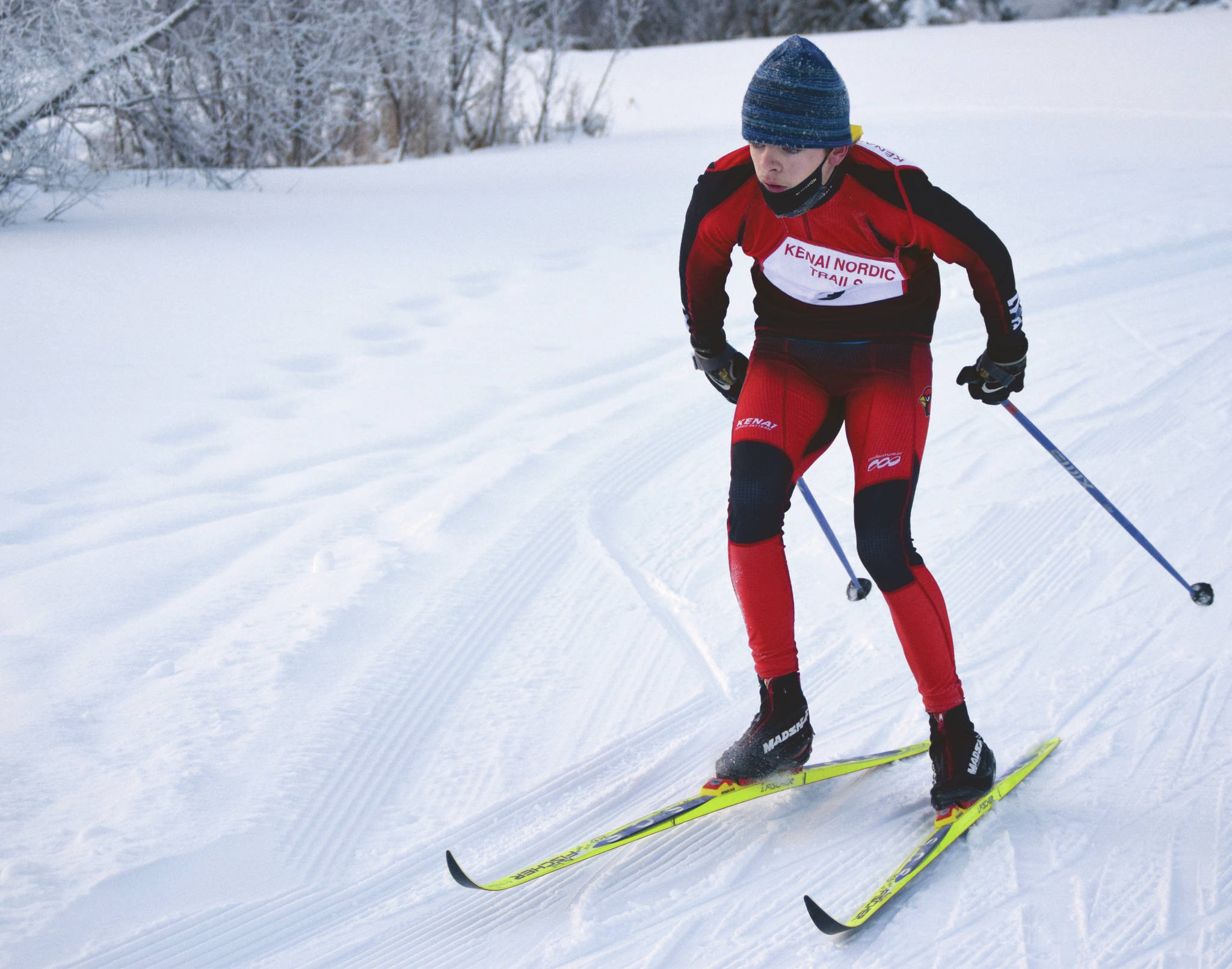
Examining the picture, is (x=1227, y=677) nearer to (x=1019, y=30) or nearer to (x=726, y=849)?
(x=726, y=849)

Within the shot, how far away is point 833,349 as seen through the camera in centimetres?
238

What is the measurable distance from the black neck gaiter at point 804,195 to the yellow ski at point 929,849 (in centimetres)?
140

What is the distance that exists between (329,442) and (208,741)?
2.02m

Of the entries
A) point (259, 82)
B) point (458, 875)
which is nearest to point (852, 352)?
point (458, 875)

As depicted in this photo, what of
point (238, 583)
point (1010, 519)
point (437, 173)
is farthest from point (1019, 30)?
point (238, 583)

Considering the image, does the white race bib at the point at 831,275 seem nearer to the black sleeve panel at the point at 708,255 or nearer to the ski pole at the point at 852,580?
the black sleeve panel at the point at 708,255

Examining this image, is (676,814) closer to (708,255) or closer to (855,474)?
(855,474)

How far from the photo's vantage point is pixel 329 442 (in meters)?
4.47

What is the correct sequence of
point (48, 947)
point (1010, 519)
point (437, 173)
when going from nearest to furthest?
1. point (48, 947)
2. point (1010, 519)
3. point (437, 173)

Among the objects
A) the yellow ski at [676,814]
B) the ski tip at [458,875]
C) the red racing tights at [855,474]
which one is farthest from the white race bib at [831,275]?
the ski tip at [458,875]

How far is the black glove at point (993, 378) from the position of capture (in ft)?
7.88

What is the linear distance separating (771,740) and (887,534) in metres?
0.58

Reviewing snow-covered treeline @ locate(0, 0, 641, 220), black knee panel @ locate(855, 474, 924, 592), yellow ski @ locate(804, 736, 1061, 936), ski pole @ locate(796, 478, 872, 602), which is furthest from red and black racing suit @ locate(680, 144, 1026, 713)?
snow-covered treeline @ locate(0, 0, 641, 220)

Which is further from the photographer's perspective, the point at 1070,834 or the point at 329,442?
the point at 329,442
